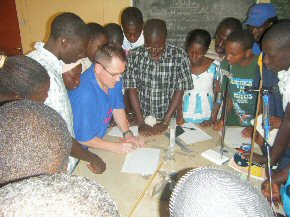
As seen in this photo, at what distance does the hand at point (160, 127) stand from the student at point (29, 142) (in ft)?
5.38

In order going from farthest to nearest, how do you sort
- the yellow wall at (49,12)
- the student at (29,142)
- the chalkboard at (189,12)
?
the yellow wall at (49,12) < the chalkboard at (189,12) < the student at (29,142)

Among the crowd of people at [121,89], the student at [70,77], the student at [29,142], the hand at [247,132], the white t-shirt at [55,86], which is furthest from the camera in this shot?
the hand at [247,132]

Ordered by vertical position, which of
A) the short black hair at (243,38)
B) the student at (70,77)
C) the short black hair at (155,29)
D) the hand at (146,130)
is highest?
the short black hair at (155,29)

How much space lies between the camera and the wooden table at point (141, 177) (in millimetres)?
1781

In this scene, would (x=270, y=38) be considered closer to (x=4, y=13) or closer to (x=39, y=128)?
(x=39, y=128)

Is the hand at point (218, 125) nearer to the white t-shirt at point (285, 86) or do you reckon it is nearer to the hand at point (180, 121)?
the hand at point (180, 121)

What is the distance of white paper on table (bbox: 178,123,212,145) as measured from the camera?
8.26ft

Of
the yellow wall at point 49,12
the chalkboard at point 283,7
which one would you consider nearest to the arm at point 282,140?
the chalkboard at point 283,7

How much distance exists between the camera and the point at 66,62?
2240 millimetres

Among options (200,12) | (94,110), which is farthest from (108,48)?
(200,12)

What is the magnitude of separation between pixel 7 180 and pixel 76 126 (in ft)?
4.58

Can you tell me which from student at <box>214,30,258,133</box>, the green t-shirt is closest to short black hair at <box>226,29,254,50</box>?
student at <box>214,30,258,133</box>

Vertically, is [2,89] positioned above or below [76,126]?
above

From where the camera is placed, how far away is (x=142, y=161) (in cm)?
223
